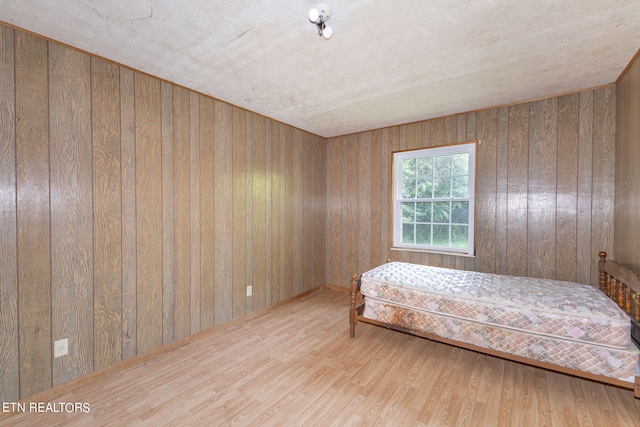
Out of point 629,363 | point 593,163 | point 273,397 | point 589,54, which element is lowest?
point 273,397

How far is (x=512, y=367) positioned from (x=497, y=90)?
102 inches

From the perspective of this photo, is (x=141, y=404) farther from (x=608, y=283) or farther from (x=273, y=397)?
(x=608, y=283)

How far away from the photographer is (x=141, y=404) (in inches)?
73.4

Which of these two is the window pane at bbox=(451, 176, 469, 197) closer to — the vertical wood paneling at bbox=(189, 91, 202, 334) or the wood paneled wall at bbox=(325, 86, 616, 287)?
the wood paneled wall at bbox=(325, 86, 616, 287)

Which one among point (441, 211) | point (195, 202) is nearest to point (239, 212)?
point (195, 202)

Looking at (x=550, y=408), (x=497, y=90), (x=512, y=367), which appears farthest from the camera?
(x=497, y=90)

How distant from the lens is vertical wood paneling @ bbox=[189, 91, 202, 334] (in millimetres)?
2738

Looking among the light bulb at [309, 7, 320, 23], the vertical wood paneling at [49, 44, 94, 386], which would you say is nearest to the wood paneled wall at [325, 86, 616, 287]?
the light bulb at [309, 7, 320, 23]

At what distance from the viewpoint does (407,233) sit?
389 cm

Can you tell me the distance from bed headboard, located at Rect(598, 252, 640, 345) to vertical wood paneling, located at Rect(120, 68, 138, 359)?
3743mm

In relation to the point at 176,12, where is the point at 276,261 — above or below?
below

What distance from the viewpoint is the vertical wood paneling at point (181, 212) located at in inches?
103

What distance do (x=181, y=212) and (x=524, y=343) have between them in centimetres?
316

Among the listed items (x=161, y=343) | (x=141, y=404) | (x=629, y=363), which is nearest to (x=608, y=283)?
(x=629, y=363)
